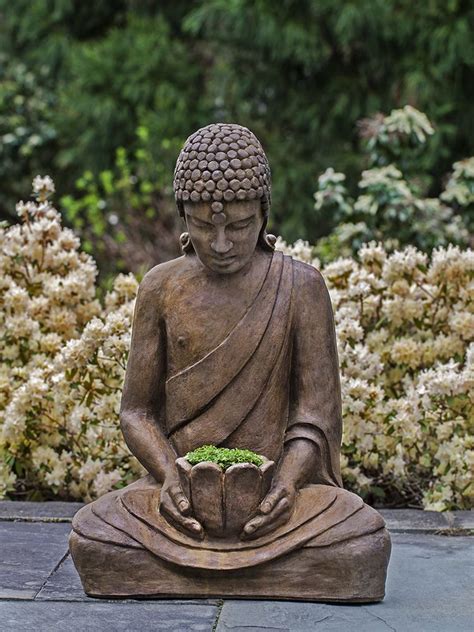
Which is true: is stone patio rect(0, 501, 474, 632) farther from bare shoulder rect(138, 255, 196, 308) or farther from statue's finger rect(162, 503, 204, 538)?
bare shoulder rect(138, 255, 196, 308)

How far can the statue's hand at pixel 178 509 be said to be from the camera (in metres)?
4.27

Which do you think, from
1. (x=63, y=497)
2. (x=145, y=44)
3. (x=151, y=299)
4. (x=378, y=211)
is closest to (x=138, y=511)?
(x=151, y=299)

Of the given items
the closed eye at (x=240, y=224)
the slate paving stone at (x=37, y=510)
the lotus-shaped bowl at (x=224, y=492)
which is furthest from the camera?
the slate paving stone at (x=37, y=510)

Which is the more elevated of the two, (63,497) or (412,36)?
(412,36)

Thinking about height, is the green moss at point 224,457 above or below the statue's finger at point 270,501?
above

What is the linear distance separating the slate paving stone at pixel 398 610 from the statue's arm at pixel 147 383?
1.97ft

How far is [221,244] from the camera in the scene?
4328 mm

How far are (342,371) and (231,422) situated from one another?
149 centimetres

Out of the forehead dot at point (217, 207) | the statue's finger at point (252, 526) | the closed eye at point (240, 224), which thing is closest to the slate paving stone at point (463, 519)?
the statue's finger at point (252, 526)

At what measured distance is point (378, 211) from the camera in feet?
25.8

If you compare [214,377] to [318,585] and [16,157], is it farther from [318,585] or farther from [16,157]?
[16,157]

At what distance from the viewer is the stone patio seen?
4.04 metres

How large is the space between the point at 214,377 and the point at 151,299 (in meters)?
0.36

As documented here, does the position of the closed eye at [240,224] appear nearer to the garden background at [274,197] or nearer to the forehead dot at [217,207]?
the forehead dot at [217,207]
